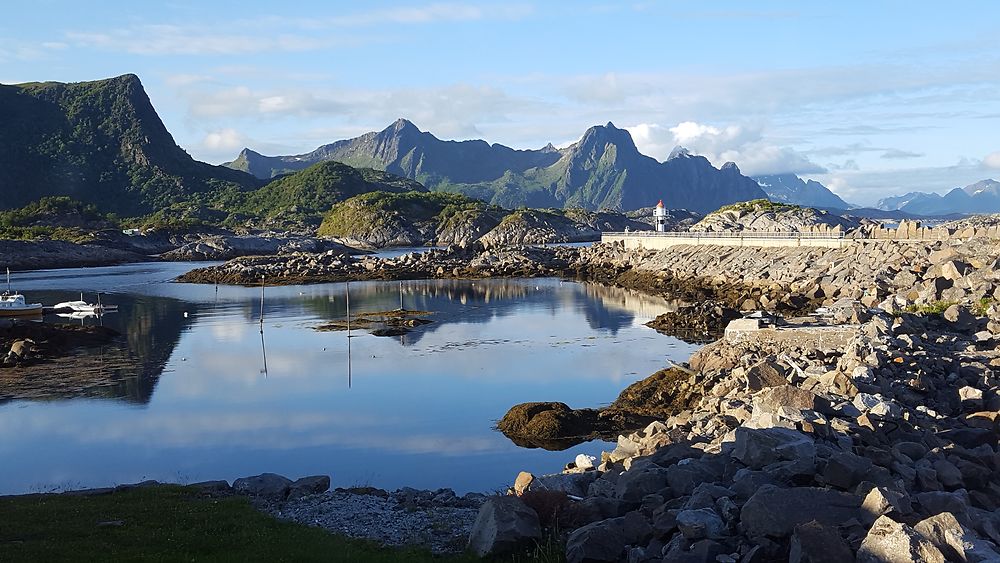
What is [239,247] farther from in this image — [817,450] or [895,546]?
[895,546]

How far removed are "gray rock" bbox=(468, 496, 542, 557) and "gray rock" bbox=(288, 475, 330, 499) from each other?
5.51m

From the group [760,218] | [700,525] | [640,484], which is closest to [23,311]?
[640,484]

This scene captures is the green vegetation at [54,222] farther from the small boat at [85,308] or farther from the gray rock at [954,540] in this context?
the gray rock at [954,540]

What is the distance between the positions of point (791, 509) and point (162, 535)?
846 cm

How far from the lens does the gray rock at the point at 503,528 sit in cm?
1035

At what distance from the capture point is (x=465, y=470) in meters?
19.0

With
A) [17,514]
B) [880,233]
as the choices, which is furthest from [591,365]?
[880,233]

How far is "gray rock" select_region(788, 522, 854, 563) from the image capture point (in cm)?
815

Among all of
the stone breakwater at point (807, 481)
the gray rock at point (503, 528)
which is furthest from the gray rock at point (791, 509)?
the gray rock at point (503, 528)

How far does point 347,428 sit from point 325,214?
160073mm

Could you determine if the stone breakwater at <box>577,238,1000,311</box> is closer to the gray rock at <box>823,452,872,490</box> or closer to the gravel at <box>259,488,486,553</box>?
the gray rock at <box>823,452,872,490</box>

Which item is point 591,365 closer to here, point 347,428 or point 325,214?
point 347,428

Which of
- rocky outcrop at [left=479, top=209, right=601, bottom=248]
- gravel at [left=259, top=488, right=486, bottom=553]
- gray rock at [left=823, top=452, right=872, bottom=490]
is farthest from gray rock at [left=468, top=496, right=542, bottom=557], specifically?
rocky outcrop at [left=479, top=209, right=601, bottom=248]

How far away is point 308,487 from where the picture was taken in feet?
51.1
